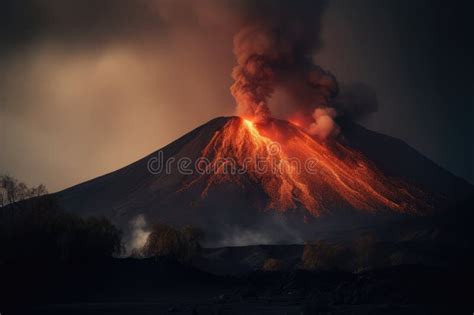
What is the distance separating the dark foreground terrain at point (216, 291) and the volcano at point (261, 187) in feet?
222

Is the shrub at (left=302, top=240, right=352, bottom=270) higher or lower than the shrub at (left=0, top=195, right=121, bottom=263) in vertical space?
lower

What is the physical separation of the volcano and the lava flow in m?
0.20

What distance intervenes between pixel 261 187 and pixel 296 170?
826 cm

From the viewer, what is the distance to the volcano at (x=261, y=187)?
Result: 135 metres

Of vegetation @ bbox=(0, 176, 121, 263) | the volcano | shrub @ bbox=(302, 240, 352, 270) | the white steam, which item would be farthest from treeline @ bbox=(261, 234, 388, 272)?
the volcano

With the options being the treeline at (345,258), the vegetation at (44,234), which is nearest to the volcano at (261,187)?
the treeline at (345,258)

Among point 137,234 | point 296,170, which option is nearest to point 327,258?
point 137,234

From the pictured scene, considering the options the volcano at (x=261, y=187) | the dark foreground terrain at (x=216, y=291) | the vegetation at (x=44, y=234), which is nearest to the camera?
the dark foreground terrain at (x=216, y=291)

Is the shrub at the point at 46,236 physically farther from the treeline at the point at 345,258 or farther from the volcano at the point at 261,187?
the volcano at the point at 261,187

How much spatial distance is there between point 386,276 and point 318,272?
23.5ft

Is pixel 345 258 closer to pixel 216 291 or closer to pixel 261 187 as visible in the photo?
pixel 216 291

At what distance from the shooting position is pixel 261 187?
15088 centimetres

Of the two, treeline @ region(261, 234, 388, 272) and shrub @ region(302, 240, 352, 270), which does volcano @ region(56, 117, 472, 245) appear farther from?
shrub @ region(302, 240, 352, 270)

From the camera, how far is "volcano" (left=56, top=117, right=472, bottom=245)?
442 ft
